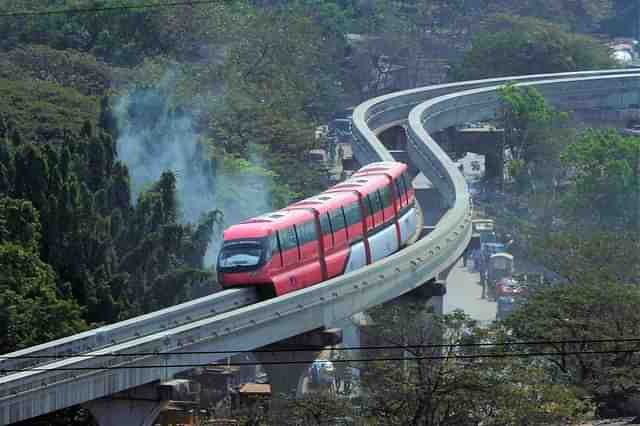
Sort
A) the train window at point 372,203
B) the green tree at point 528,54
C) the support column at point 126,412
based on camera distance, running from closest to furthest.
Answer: the support column at point 126,412
the train window at point 372,203
the green tree at point 528,54

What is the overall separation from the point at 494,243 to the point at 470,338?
27.0 metres

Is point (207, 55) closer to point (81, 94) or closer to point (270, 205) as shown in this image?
point (81, 94)

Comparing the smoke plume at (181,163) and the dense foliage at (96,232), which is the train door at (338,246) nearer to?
the dense foliage at (96,232)

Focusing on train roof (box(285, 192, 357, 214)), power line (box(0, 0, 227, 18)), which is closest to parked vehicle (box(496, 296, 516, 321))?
train roof (box(285, 192, 357, 214))

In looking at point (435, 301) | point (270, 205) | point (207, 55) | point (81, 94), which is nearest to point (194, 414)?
point (435, 301)

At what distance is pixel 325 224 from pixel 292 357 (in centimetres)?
431

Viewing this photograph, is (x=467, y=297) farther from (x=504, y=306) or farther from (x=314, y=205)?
(x=314, y=205)

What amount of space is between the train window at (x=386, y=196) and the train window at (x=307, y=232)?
646 centimetres

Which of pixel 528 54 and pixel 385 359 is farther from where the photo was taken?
pixel 528 54

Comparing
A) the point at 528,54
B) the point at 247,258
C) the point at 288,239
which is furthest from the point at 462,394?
the point at 528,54

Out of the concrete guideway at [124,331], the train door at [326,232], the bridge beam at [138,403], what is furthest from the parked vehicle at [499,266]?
the bridge beam at [138,403]

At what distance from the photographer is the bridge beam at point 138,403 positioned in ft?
103

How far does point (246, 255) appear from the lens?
37594mm

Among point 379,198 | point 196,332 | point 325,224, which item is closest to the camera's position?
point 196,332
